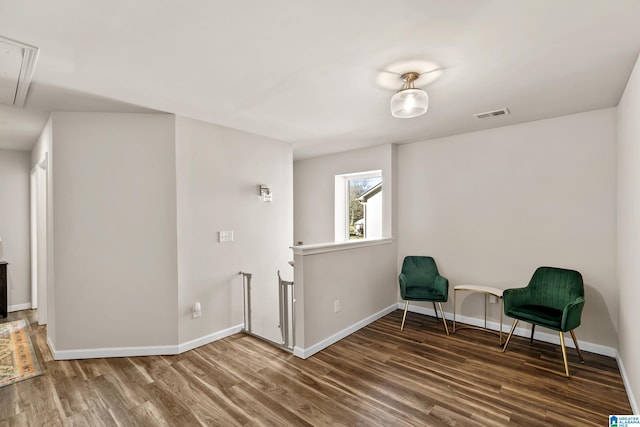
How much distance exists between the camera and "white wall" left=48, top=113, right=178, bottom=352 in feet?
9.47

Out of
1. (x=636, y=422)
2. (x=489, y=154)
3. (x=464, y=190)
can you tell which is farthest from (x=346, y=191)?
(x=636, y=422)

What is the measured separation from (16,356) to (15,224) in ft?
8.17

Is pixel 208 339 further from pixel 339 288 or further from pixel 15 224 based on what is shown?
pixel 15 224

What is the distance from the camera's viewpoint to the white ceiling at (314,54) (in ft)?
5.01

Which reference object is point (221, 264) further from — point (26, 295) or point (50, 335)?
point (26, 295)

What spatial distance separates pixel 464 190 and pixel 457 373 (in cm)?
218

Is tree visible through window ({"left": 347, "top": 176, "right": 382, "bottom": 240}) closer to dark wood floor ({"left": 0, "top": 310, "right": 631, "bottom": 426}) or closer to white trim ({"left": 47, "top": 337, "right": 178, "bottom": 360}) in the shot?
dark wood floor ({"left": 0, "top": 310, "right": 631, "bottom": 426})

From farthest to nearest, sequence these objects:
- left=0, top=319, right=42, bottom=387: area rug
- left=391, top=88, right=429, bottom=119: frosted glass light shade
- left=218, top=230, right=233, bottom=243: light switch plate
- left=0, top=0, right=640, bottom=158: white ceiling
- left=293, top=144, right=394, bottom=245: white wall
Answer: left=293, top=144, right=394, bottom=245: white wall < left=218, top=230, right=233, bottom=243: light switch plate < left=0, top=319, right=42, bottom=387: area rug < left=391, top=88, right=429, bottom=119: frosted glass light shade < left=0, top=0, right=640, bottom=158: white ceiling

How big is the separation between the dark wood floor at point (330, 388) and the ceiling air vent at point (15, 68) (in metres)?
2.37

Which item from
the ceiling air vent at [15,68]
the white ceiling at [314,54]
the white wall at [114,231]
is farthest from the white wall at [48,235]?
the ceiling air vent at [15,68]

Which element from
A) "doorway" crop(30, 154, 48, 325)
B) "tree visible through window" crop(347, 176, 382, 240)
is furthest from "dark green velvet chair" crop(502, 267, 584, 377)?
"doorway" crop(30, 154, 48, 325)

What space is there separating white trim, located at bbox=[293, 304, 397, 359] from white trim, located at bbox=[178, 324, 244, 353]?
2.98 ft

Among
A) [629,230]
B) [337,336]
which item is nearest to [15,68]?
[337,336]

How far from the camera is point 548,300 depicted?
3.12 metres
